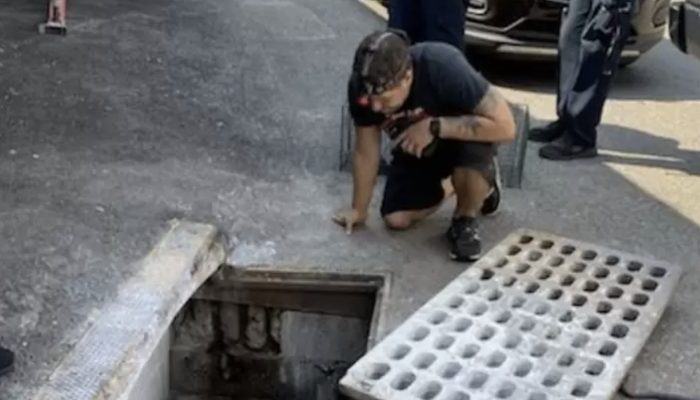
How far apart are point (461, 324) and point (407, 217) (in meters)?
0.74

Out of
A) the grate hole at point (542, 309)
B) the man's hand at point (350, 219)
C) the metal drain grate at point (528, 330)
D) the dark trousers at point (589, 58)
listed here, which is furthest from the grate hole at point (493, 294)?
the dark trousers at point (589, 58)

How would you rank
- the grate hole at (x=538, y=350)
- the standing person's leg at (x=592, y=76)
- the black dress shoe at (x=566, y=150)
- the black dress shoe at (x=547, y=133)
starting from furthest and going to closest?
1. the black dress shoe at (x=547, y=133)
2. the black dress shoe at (x=566, y=150)
3. the standing person's leg at (x=592, y=76)
4. the grate hole at (x=538, y=350)

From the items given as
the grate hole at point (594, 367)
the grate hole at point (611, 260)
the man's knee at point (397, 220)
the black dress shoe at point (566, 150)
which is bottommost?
the black dress shoe at point (566, 150)

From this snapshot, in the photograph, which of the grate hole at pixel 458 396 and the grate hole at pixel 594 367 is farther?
the grate hole at pixel 594 367

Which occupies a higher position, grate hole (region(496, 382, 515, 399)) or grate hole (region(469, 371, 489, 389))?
grate hole (region(496, 382, 515, 399))

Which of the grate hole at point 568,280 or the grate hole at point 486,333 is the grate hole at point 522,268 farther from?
the grate hole at point 486,333

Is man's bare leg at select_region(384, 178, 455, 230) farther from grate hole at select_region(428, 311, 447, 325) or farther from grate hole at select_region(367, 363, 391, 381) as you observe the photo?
grate hole at select_region(367, 363, 391, 381)

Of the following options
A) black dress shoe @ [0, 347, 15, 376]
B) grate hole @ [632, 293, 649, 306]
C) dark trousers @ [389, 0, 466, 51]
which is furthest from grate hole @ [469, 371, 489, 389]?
dark trousers @ [389, 0, 466, 51]

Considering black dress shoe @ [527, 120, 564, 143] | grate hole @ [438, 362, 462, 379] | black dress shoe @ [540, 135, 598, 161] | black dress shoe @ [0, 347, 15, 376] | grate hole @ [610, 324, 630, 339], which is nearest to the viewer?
black dress shoe @ [0, 347, 15, 376]

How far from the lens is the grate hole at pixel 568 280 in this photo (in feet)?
10.3

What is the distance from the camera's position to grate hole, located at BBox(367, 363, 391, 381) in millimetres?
2609

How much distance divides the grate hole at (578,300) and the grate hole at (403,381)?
2.14 ft

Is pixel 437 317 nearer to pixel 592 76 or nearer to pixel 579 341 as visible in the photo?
pixel 579 341

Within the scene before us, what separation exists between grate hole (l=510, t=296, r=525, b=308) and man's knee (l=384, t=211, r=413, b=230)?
618 mm
